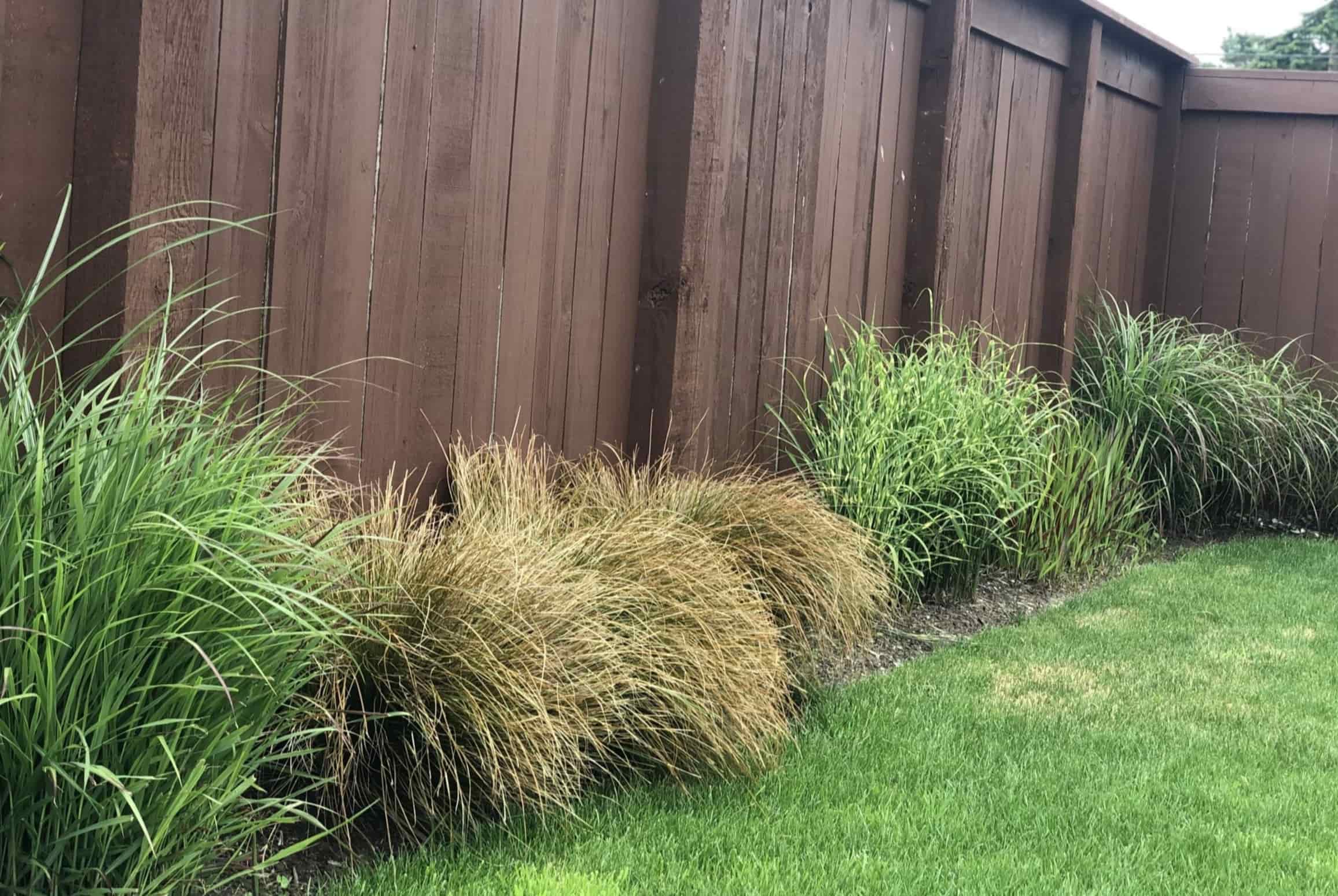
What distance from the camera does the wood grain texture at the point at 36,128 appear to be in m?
2.48

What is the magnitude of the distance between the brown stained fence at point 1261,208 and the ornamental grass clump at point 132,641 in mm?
6916

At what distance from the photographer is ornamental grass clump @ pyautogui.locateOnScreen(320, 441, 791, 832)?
2.39 meters

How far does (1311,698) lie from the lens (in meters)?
3.71

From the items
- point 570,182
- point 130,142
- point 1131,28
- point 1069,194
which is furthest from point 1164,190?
point 130,142

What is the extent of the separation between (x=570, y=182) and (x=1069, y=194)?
12.3 ft

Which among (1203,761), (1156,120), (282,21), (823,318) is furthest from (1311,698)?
(1156,120)

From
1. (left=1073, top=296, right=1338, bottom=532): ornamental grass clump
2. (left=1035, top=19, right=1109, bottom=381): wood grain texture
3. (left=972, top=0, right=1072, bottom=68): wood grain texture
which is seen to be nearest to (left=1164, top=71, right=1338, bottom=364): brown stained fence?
(left=1073, top=296, right=1338, bottom=532): ornamental grass clump

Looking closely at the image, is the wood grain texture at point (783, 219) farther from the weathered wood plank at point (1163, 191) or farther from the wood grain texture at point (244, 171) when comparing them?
the weathered wood plank at point (1163, 191)

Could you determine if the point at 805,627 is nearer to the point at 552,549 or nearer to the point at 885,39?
the point at 552,549

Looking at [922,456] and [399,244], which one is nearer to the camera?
[399,244]

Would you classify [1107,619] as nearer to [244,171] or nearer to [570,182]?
[570,182]

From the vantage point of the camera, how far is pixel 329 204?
124 inches

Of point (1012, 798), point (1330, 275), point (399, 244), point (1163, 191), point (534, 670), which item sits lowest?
point (1012, 798)

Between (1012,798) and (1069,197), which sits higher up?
(1069,197)
